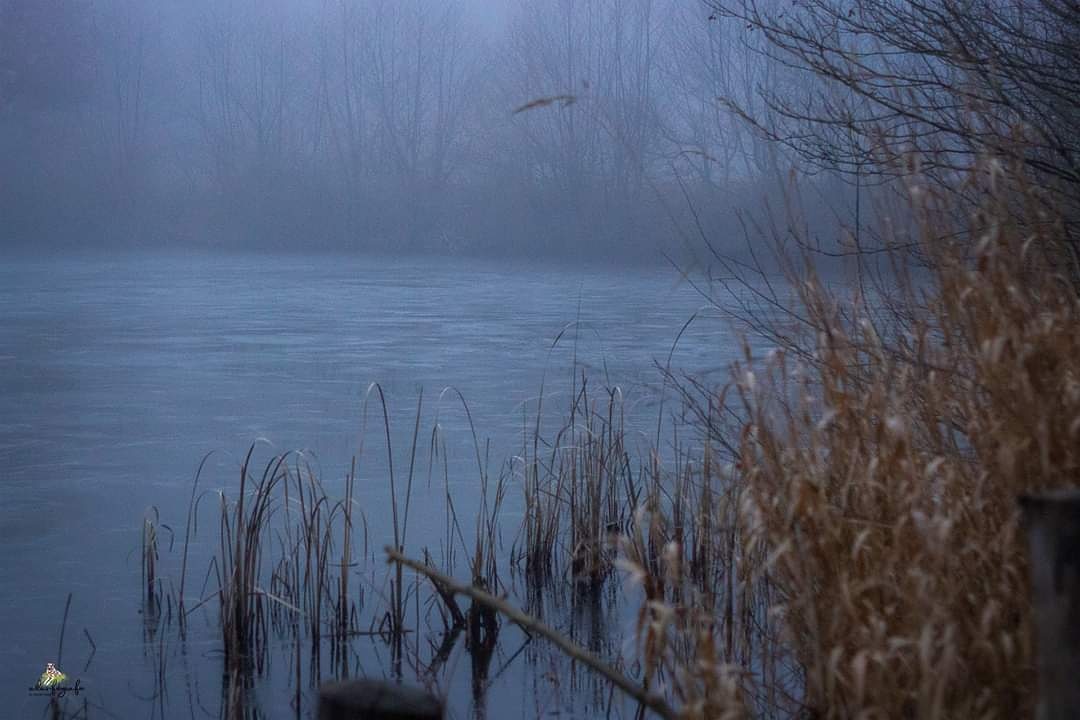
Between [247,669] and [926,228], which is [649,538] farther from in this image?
[926,228]

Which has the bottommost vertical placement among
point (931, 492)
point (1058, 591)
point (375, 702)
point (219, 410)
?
point (219, 410)

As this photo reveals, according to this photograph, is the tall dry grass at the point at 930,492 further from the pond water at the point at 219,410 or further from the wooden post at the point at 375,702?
the pond water at the point at 219,410

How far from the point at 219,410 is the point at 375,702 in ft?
25.1

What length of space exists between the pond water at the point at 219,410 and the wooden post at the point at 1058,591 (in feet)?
8.01

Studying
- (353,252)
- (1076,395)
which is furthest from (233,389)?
(353,252)

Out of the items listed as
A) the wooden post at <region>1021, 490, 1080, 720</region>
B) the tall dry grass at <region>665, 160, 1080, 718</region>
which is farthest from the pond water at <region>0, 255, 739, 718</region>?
the wooden post at <region>1021, 490, 1080, 720</region>

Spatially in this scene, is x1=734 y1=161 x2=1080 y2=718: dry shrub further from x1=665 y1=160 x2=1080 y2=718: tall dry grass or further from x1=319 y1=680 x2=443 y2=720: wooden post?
x1=319 y1=680 x2=443 y2=720: wooden post

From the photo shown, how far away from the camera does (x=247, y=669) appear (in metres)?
4.16

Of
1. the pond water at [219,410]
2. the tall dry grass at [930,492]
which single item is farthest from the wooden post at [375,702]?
the pond water at [219,410]

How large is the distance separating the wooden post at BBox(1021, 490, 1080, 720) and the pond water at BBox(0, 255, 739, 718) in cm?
244

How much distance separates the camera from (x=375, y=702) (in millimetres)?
1797

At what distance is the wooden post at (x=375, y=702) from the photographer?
1.79 meters

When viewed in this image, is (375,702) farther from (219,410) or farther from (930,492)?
(219,410)

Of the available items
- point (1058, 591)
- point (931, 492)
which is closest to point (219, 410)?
point (931, 492)
